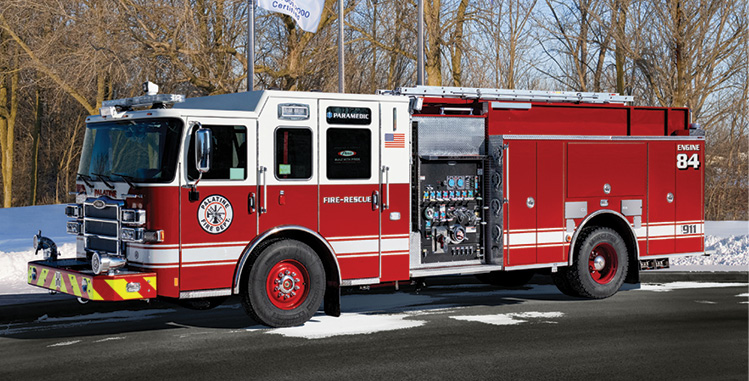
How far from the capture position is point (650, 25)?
24047 mm

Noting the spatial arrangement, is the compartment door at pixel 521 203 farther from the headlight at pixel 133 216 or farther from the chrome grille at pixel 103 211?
the chrome grille at pixel 103 211

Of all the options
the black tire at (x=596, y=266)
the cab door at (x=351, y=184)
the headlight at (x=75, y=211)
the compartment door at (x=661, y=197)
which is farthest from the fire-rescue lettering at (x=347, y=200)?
the compartment door at (x=661, y=197)

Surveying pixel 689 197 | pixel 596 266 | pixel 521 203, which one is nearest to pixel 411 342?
pixel 521 203

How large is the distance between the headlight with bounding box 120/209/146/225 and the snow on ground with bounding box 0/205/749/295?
4091 mm

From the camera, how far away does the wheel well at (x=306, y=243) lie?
9.70 m

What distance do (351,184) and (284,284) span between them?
1.39m

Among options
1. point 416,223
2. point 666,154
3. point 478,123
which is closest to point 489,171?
point 478,123

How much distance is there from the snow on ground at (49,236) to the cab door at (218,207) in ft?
14.5

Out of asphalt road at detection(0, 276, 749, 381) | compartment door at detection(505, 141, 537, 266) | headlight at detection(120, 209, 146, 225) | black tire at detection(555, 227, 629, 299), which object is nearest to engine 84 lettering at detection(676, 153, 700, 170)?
black tire at detection(555, 227, 629, 299)

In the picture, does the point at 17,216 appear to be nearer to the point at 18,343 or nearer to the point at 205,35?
the point at 205,35

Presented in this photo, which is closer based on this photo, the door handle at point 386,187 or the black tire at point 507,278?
the door handle at point 386,187

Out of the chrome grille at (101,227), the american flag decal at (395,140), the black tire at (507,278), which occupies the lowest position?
the black tire at (507,278)

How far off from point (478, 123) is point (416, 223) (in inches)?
63.7

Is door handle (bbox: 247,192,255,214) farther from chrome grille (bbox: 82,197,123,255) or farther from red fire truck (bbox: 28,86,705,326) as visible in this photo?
chrome grille (bbox: 82,197,123,255)
